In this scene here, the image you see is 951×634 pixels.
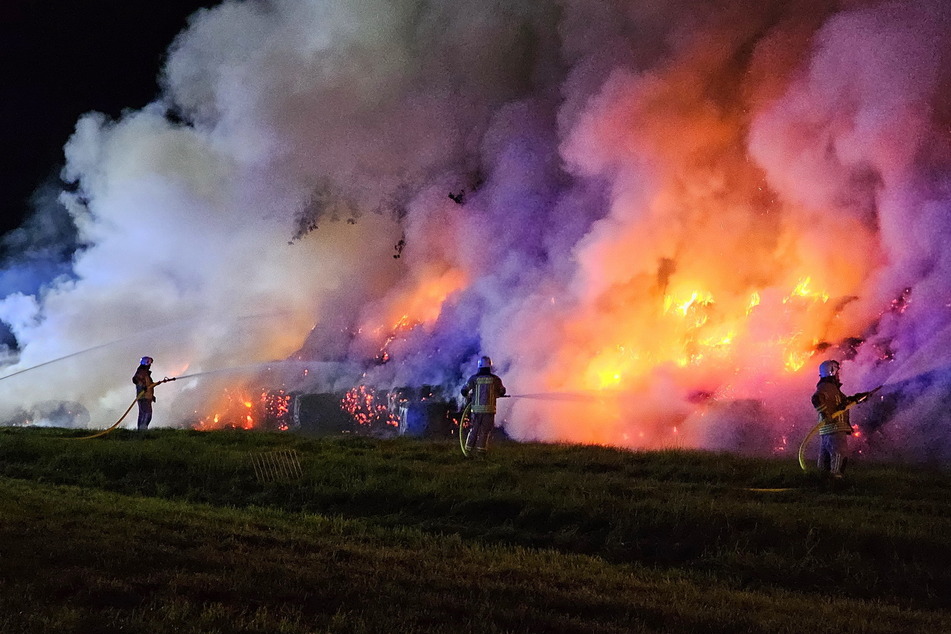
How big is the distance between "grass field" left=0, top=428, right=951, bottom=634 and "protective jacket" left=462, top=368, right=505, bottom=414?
103 cm

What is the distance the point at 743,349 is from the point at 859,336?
234cm

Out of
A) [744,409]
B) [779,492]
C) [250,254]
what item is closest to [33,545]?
[779,492]

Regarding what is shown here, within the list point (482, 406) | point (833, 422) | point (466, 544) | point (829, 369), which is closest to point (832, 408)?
point (833, 422)

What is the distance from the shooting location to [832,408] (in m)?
11.9

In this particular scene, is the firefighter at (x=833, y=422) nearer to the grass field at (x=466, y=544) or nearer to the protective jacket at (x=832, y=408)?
the protective jacket at (x=832, y=408)

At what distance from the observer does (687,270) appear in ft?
68.1

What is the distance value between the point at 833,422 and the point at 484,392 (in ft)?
18.6

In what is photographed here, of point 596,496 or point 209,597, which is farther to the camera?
point 596,496

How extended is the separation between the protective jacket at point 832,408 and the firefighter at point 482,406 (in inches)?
203

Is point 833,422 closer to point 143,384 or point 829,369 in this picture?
point 829,369

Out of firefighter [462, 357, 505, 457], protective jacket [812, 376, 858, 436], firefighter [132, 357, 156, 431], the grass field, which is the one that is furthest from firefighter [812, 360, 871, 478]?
firefighter [132, 357, 156, 431]

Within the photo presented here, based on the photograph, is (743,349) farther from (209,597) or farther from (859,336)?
(209,597)

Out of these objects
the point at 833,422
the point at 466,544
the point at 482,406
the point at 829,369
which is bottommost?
the point at 466,544

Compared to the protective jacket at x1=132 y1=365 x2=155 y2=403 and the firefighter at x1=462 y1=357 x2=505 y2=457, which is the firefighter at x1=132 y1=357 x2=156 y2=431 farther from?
the firefighter at x1=462 y1=357 x2=505 y2=457
